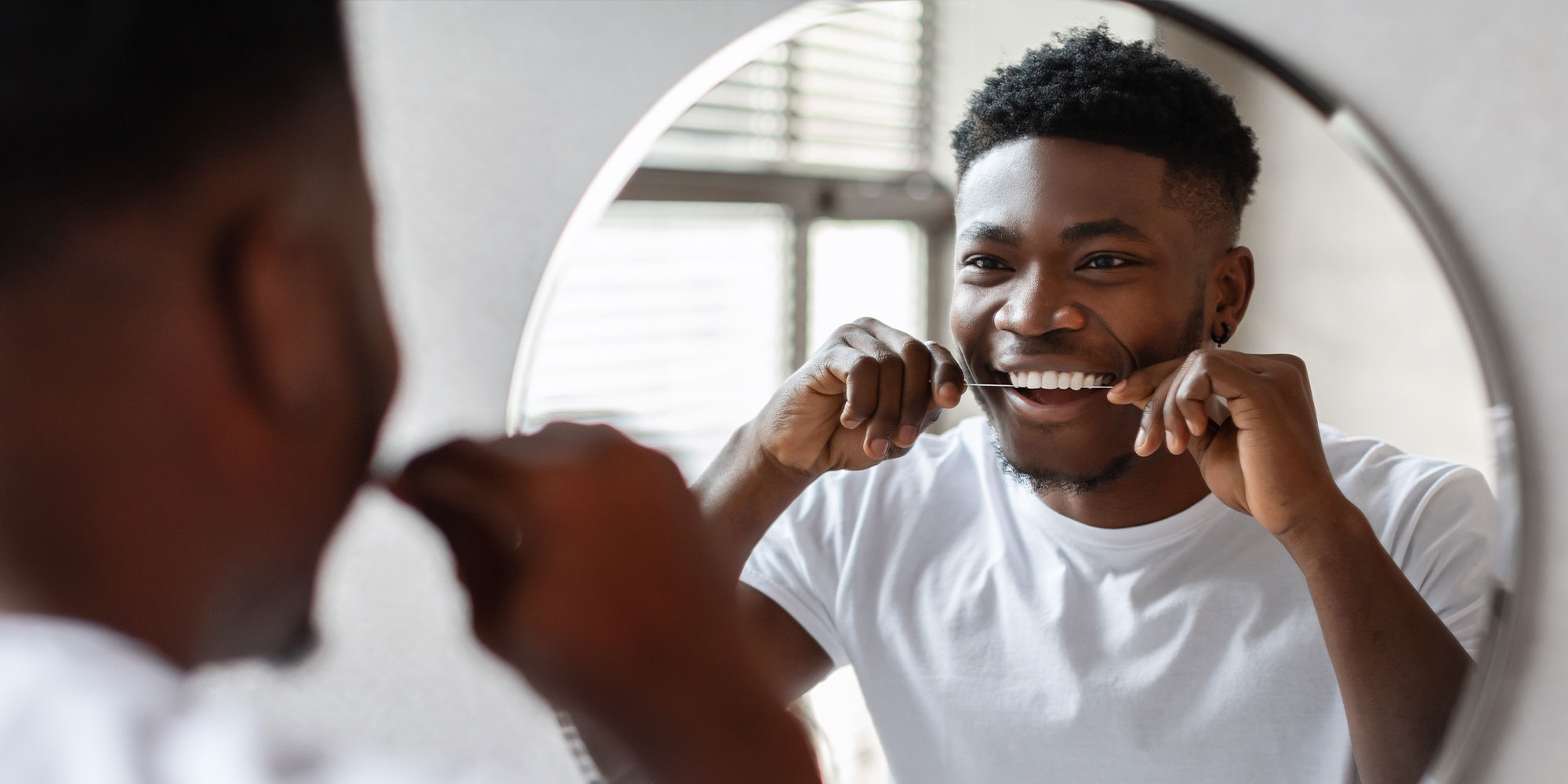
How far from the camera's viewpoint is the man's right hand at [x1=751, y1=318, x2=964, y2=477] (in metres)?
0.47

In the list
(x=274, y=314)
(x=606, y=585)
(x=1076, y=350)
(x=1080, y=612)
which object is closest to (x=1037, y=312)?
(x=1076, y=350)

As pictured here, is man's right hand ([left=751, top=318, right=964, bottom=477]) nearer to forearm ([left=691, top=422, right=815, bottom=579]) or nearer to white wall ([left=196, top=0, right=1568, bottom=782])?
forearm ([left=691, top=422, right=815, bottom=579])

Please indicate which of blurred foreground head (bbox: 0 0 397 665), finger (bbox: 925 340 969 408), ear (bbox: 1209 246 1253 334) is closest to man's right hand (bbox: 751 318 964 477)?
finger (bbox: 925 340 969 408)

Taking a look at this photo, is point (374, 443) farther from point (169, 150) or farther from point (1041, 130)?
point (1041, 130)

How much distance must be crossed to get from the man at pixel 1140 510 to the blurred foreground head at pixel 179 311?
291mm

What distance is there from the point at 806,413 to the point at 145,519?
1.08 feet

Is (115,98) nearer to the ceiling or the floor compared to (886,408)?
nearer to the ceiling

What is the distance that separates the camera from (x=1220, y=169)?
42cm

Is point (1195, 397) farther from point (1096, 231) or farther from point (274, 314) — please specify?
point (274, 314)

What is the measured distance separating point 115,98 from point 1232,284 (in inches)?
20.0

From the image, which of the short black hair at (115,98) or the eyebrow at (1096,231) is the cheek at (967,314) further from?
the short black hair at (115,98)

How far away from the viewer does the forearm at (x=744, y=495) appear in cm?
50

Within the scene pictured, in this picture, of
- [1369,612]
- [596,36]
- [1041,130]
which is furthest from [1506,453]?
[596,36]

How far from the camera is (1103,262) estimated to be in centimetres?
43
